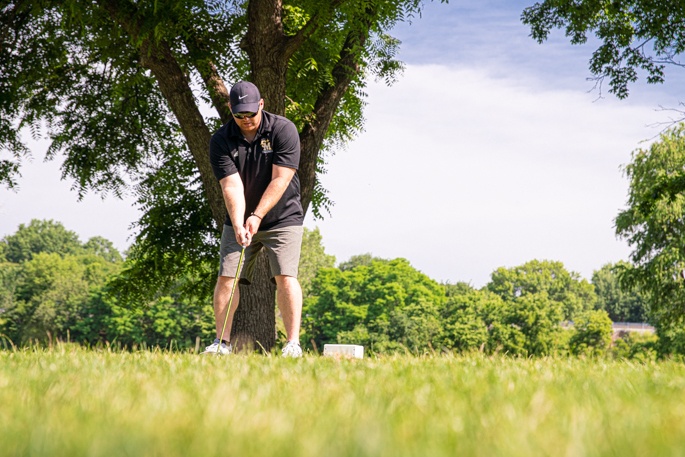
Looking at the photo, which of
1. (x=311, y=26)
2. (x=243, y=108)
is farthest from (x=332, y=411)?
(x=311, y=26)

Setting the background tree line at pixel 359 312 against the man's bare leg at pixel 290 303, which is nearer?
the man's bare leg at pixel 290 303

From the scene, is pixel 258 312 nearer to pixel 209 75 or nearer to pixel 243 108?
pixel 209 75

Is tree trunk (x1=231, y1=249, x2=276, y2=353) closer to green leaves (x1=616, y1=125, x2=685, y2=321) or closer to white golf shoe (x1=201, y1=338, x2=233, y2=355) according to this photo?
white golf shoe (x1=201, y1=338, x2=233, y2=355)

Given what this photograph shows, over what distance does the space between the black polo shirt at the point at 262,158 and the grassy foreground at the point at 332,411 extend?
277 cm

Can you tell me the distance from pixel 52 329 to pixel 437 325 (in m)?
38.3

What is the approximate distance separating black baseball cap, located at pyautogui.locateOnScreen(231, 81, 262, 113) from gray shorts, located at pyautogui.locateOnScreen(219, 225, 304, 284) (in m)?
1.22

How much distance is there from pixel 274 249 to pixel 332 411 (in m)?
4.56

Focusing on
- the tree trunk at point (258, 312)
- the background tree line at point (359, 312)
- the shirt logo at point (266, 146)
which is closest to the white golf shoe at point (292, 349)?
the shirt logo at point (266, 146)

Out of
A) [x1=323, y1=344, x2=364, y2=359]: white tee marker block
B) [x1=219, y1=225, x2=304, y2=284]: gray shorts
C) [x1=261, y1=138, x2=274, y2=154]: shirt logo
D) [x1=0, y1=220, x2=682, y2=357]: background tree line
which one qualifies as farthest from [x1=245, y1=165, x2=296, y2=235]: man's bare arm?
[x1=0, y1=220, x2=682, y2=357]: background tree line

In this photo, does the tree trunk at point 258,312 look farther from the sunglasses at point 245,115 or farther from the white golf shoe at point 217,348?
the sunglasses at point 245,115

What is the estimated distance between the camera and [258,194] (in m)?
7.15

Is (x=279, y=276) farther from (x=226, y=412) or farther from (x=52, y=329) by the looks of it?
(x=52, y=329)

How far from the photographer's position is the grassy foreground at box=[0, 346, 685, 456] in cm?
197

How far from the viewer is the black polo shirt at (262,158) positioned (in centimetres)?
694
